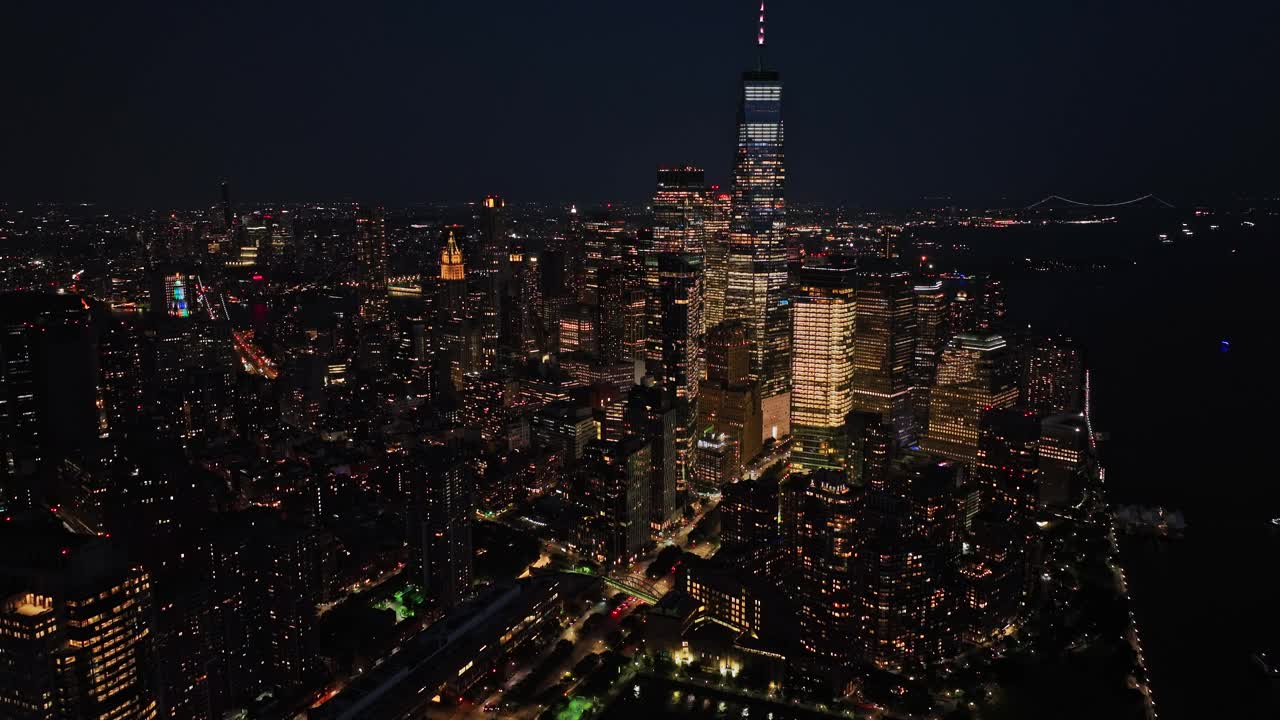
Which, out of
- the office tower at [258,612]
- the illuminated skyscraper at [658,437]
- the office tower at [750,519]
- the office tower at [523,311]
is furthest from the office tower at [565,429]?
the office tower at [258,612]

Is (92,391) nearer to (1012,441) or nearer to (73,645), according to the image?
(73,645)

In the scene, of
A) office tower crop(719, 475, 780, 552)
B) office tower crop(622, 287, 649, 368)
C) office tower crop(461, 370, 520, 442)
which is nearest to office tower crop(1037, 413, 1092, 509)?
office tower crop(719, 475, 780, 552)

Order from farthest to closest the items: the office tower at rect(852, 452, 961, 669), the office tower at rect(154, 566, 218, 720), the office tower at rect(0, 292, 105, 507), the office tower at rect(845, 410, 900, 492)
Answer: the office tower at rect(845, 410, 900, 492), the office tower at rect(0, 292, 105, 507), the office tower at rect(852, 452, 961, 669), the office tower at rect(154, 566, 218, 720)

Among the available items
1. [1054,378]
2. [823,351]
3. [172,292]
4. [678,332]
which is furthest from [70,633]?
[1054,378]

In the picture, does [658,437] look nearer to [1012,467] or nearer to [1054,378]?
[1012,467]

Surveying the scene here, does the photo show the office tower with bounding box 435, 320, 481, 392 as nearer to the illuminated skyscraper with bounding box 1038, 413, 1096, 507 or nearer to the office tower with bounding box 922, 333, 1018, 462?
the office tower with bounding box 922, 333, 1018, 462

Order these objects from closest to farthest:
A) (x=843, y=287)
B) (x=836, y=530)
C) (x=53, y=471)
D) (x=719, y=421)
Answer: (x=836, y=530), (x=53, y=471), (x=719, y=421), (x=843, y=287)

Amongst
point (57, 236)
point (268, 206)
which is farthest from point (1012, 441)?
point (268, 206)
